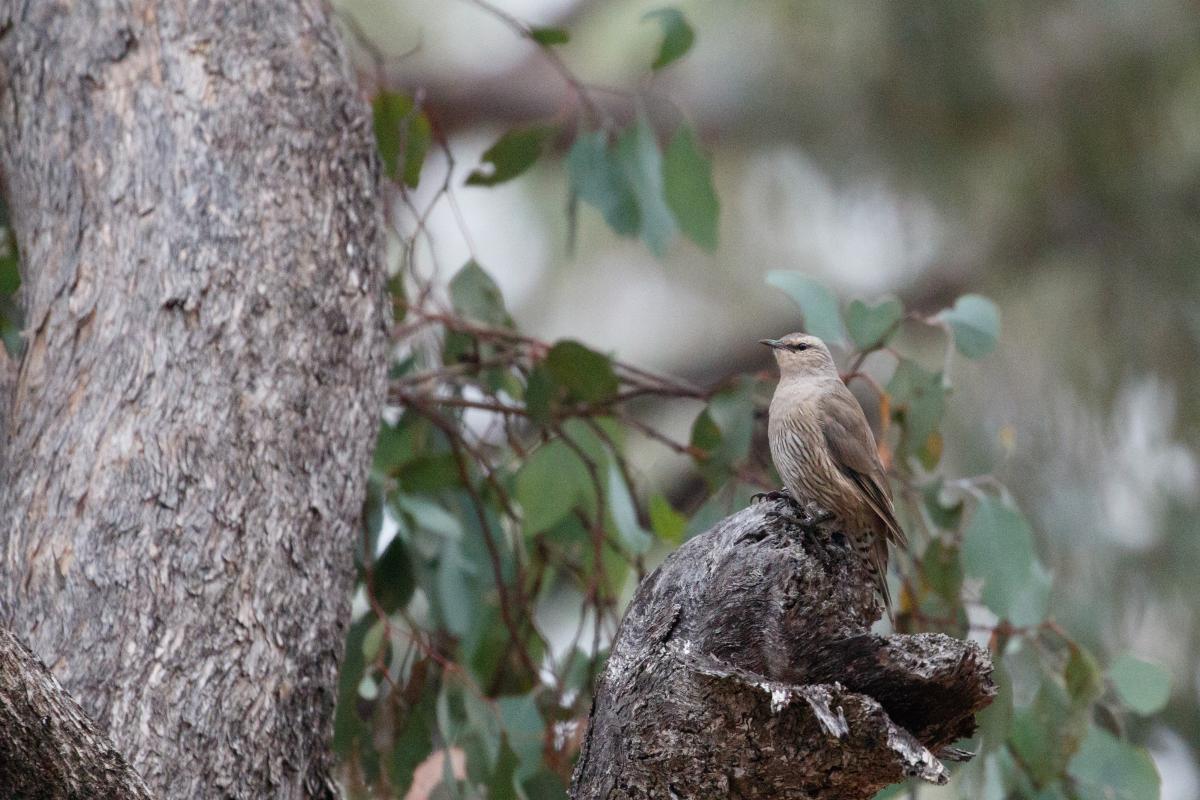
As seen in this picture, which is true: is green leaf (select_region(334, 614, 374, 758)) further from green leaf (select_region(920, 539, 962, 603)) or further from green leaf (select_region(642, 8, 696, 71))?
green leaf (select_region(642, 8, 696, 71))

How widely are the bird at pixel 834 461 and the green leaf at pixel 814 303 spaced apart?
0.47 ft

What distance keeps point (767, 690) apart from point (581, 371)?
5.09 ft

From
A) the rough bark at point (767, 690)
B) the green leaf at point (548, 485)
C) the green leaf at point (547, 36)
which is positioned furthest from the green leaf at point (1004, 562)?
the green leaf at point (547, 36)

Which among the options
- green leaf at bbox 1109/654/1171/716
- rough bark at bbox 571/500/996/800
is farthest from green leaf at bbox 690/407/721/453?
rough bark at bbox 571/500/996/800

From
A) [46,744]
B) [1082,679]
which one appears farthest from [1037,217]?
[46,744]

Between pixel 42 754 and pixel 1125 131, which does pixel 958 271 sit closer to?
pixel 1125 131

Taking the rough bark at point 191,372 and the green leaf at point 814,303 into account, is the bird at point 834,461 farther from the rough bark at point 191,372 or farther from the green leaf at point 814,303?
the rough bark at point 191,372

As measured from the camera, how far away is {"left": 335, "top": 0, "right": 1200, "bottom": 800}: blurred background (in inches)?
152

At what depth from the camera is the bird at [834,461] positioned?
2.43 m

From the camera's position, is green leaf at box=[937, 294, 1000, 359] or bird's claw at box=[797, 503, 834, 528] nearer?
bird's claw at box=[797, 503, 834, 528]

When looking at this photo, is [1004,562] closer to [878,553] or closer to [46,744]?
[878,553]

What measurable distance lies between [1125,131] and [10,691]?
3.56 m

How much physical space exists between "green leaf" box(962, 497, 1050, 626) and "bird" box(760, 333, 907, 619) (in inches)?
7.2

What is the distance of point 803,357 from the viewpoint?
9.85ft
